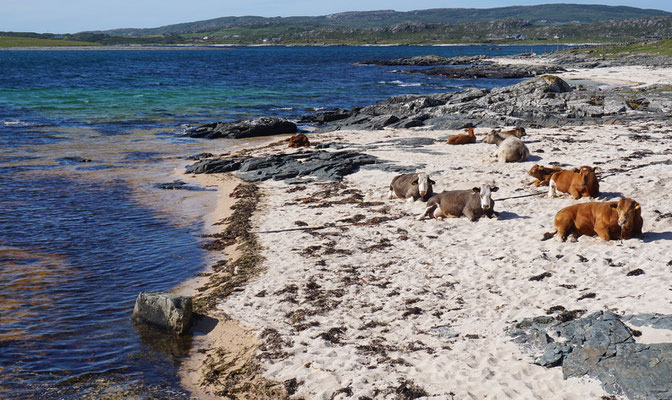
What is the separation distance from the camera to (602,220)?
35.4ft

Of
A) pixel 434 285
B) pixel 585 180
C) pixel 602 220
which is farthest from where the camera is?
pixel 585 180

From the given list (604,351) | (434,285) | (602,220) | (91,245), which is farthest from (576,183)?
(91,245)

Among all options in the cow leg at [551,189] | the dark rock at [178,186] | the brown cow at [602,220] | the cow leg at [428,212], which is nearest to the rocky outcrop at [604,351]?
the brown cow at [602,220]

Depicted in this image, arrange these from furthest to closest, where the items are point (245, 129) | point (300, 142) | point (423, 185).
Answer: point (245, 129), point (300, 142), point (423, 185)

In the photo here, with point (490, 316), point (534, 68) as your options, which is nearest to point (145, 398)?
point (490, 316)

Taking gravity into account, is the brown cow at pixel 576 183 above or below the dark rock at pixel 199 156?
above

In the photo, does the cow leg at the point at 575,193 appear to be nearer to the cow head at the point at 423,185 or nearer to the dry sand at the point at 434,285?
the dry sand at the point at 434,285

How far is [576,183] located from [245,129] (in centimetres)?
2030

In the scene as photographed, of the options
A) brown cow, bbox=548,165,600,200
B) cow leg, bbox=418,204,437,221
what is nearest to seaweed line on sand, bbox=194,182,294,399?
cow leg, bbox=418,204,437,221

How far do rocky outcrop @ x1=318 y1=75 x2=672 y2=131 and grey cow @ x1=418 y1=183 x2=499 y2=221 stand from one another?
1384 centimetres

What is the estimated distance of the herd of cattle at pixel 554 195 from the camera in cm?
1073

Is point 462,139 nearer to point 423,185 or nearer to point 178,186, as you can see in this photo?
point 423,185

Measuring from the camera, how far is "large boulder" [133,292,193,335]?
9.28m

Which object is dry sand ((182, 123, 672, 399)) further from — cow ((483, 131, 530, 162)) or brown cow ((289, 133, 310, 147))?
brown cow ((289, 133, 310, 147))
